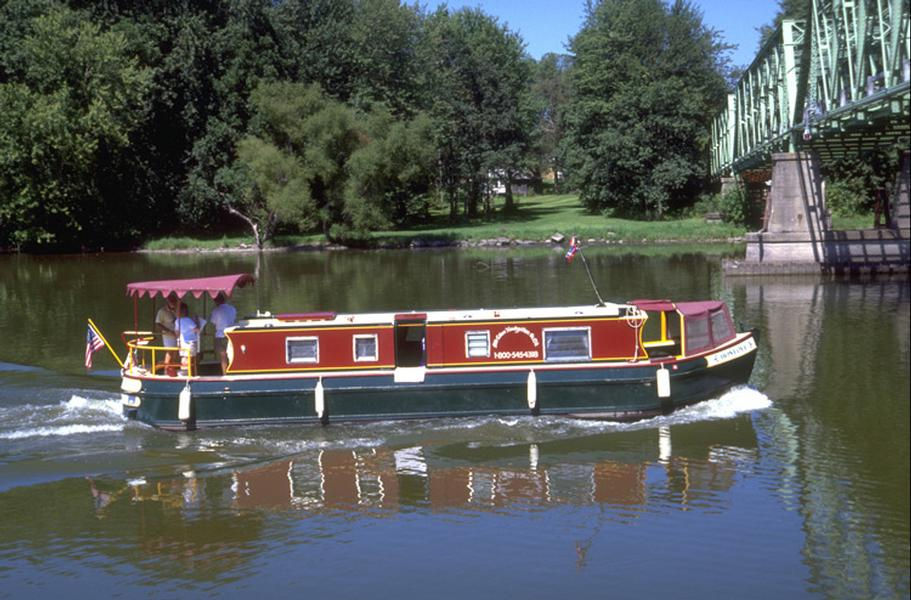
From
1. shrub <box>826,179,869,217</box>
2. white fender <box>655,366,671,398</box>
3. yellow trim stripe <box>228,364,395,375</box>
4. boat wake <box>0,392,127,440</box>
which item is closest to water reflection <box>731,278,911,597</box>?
white fender <box>655,366,671,398</box>

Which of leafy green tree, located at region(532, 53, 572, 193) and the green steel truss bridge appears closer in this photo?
the green steel truss bridge

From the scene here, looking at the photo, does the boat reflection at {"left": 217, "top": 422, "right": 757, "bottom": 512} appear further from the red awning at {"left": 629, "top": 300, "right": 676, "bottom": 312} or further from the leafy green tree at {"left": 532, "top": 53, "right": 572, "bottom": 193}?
the leafy green tree at {"left": 532, "top": 53, "right": 572, "bottom": 193}

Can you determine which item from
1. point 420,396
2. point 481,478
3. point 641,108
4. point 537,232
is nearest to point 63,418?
point 420,396

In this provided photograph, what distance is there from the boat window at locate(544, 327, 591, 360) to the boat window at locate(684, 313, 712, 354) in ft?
7.28

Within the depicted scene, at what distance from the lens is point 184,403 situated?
21.9 meters

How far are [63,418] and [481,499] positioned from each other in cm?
1061

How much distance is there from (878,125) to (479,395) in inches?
1179

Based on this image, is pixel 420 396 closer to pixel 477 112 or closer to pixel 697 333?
pixel 697 333

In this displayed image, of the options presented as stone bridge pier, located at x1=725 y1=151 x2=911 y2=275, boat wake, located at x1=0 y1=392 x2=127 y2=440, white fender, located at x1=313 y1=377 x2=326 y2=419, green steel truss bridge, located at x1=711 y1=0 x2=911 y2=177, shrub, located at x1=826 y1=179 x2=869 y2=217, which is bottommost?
boat wake, located at x1=0 y1=392 x2=127 y2=440

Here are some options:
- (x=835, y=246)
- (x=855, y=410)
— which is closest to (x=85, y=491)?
(x=855, y=410)

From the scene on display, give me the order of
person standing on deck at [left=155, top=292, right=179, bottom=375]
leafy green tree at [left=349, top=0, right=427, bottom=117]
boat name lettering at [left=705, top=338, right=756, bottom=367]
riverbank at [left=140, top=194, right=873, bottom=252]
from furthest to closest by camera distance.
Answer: leafy green tree at [left=349, top=0, right=427, bottom=117] → riverbank at [left=140, top=194, right=873, bottom=252] → person standing on deck at [left=155, top=292, right=179, bottom=375] → boat name lettering at [left=705, top=338, right=756, bottom=367]

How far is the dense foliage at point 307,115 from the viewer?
253ft

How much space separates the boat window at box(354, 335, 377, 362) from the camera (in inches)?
884

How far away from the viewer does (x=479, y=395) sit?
72.5 ft
